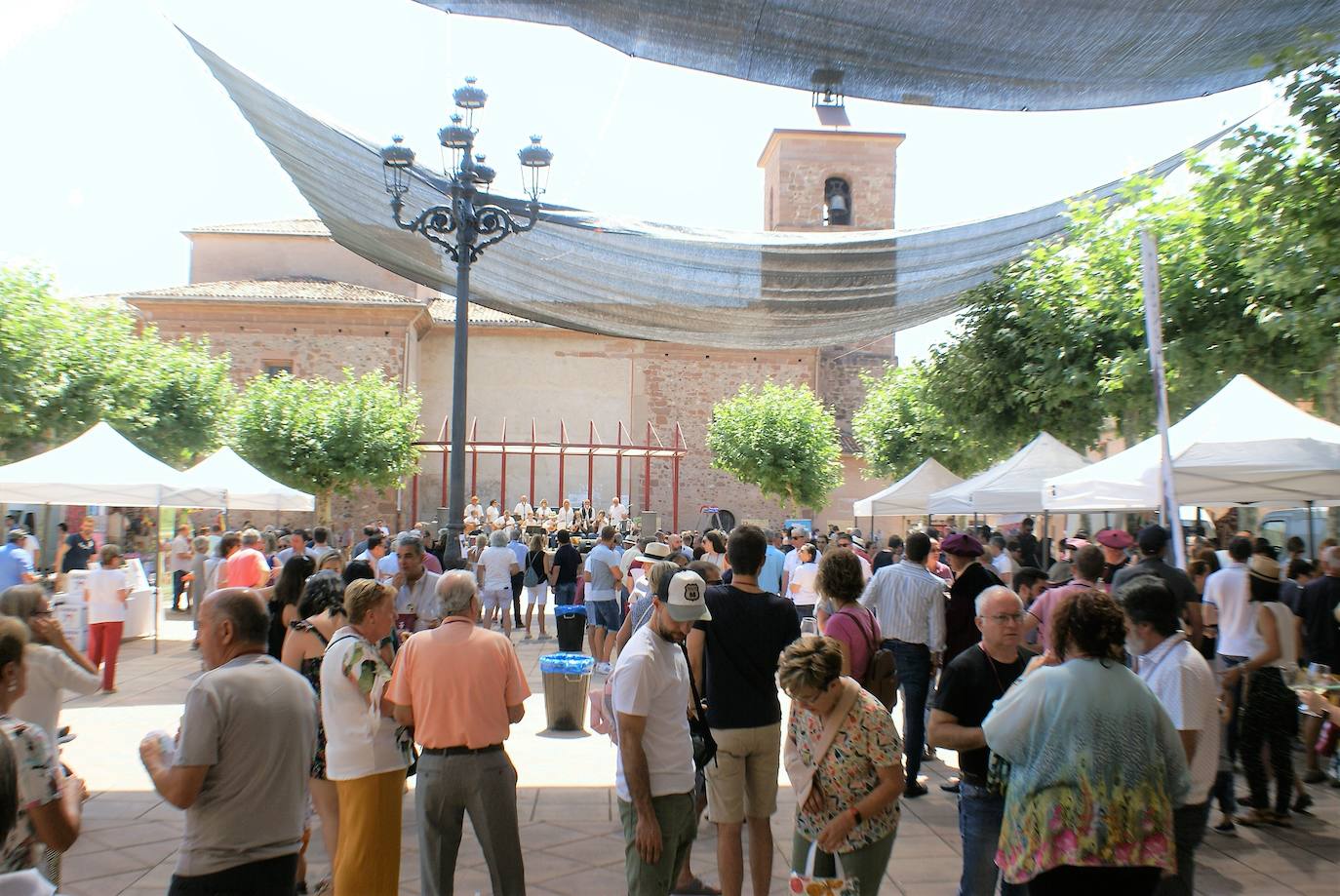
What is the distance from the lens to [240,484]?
14.2 m

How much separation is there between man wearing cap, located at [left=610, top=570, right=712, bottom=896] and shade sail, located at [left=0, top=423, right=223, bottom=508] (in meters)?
9.12

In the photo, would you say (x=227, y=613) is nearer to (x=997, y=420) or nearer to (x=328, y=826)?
(x=328, y=826)

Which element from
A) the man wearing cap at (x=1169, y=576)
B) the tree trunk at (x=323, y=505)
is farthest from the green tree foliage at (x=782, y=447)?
the man wearing cap at (x=1169, y=576)

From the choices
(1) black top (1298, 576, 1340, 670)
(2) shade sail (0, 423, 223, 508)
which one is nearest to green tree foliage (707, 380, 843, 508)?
(2) shade sail (0, 423, 223, 508)

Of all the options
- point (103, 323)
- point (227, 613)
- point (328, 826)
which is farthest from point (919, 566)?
point (103, 323)

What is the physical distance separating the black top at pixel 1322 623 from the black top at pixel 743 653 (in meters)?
4.27

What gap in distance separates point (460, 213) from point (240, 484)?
724 centimetres

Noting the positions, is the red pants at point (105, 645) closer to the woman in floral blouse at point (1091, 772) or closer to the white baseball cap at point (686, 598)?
the white baseball cap at point (686, 598)

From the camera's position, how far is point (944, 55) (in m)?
5.48

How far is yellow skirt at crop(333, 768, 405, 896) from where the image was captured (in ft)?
12.7

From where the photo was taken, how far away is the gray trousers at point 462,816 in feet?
12.7

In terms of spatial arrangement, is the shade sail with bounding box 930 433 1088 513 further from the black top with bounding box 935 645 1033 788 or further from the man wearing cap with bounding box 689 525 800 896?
the black top with bounding box 935 645 1033 788

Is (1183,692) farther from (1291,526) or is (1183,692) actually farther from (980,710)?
(1291,526)

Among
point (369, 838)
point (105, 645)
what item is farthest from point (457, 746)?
point (105, 645)
